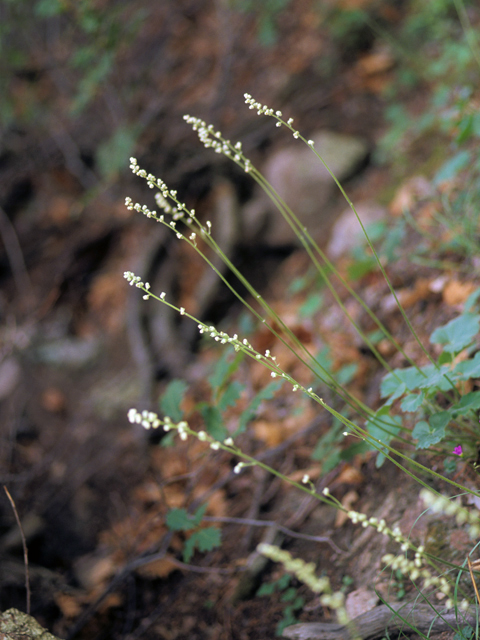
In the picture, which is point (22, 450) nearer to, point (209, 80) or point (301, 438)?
point (301, 438)

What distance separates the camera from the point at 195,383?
11.5 ft

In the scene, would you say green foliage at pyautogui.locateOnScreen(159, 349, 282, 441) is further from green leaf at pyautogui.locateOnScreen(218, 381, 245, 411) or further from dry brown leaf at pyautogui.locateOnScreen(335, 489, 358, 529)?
dry brown leaf at pyautogui.locateOnScreen(335, 489, 358, 529)

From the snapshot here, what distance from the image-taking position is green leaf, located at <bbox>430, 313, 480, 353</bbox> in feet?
4.47

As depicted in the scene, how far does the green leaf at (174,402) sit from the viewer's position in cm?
167

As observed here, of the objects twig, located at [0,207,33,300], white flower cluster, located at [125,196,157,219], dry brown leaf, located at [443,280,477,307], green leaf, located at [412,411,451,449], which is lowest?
green leaf, located at [412,411,451,449]

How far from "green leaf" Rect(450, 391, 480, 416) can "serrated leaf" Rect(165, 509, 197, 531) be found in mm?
994

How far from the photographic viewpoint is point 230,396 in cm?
174

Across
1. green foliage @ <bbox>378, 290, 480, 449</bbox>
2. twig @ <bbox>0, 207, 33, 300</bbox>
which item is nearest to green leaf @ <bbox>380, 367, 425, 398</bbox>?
green foliage @ <bbox>378, 290, 480, 449</bbox>

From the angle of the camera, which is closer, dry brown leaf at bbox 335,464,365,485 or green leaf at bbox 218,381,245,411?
green leaf at bbox 218,381,245,411

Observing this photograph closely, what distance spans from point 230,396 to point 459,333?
0.83m

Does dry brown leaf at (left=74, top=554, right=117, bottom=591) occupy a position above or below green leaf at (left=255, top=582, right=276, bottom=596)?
above

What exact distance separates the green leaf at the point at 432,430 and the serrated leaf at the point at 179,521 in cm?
88

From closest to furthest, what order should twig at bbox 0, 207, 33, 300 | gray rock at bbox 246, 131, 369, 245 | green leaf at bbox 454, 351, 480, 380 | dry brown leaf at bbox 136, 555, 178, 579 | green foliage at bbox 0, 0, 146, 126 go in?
1. green leaf at bbox 454, 351, 480, 380
2. dry brown leaf at bbox 136, 555, 178, 579
3. green foliage at bbox 0, 0, 146, 126
4. gray rock at bbox 246, 131, 369, 245
5. twig at bbox 0, 207, 33, 300

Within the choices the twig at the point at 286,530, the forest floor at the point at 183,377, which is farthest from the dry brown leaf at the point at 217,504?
the twig at the point at 286,530
